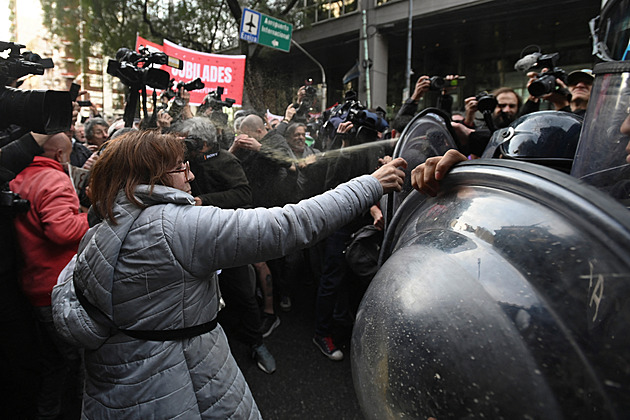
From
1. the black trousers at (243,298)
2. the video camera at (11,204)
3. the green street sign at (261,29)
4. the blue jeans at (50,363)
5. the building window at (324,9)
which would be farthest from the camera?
the building window at (324,9)

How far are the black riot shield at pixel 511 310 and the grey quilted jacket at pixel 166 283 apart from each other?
0.52m

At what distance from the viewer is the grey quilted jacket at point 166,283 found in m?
1.22

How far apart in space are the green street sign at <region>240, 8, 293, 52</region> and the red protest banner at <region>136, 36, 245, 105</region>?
466 mm

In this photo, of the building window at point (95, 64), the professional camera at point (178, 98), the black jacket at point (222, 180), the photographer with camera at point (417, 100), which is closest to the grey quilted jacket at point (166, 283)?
the black jacket at point (222, 180)

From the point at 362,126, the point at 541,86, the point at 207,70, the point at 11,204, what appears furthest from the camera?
the point at 207,70

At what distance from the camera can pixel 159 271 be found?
3.99 feet

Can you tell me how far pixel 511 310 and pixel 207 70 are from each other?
5.44 meters

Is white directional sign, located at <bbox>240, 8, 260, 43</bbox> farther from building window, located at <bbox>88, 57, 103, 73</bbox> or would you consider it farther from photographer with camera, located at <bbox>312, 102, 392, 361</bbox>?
photographer with camera, located at <bbox>312, 102, 392, 361</bbox>

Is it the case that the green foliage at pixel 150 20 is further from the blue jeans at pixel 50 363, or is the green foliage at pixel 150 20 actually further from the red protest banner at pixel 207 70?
the blue jeans at pixel 50 363

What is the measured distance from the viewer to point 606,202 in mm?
558

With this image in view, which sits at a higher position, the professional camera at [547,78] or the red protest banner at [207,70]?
the red protest banner at [207,70]

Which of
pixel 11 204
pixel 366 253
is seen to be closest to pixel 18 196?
pixel 11 204

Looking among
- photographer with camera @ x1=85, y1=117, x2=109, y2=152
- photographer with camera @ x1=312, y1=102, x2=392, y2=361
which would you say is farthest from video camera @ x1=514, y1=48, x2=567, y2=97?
photographer with camera @ x1=85, y1=117, x2=109, y2=152

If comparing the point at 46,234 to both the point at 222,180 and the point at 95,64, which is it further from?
the point at 95,64
